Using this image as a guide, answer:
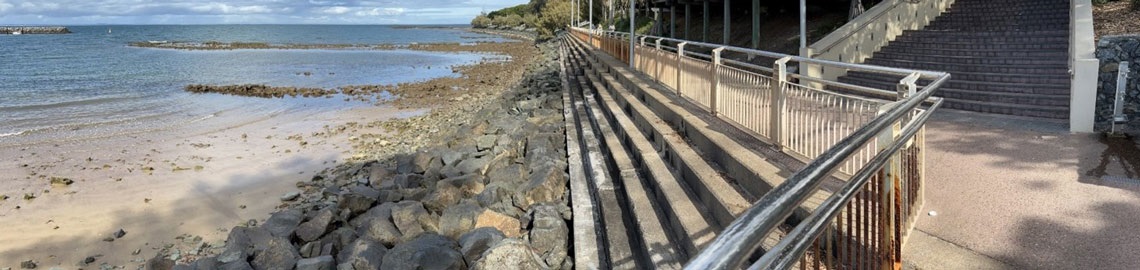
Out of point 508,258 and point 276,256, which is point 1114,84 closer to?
point 508,258

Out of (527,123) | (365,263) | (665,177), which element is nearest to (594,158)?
(665,177)

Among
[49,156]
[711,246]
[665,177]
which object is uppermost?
[711,246]

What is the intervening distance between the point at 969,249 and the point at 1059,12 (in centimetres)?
1429

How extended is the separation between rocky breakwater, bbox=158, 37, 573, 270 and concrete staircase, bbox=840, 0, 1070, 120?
20.2 ft

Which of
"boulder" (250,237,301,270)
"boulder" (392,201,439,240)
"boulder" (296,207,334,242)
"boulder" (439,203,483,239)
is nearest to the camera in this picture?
"boulder" (250,237,301,270)

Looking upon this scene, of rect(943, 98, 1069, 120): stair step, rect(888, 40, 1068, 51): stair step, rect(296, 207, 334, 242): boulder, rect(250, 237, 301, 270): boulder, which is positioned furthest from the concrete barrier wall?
rect(250, 237, 301, 270): boulder

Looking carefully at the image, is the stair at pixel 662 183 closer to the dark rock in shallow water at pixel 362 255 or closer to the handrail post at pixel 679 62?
the handrail post at pixel 679 62

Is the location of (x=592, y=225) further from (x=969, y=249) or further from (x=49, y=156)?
(x=49, y=156)

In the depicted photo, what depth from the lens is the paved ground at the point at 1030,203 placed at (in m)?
3.92

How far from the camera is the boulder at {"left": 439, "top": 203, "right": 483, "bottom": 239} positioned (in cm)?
630

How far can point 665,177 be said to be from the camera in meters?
6.07

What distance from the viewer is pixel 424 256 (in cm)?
524

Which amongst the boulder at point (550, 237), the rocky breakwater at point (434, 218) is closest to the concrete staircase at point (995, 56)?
the rocky breakwater at point (434, 218)

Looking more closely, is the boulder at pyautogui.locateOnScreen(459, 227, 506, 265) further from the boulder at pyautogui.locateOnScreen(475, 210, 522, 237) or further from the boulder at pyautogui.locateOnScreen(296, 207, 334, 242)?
the boulder at pyautogui.locateOnScreen(296, 207, 334, 242)
